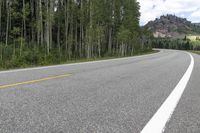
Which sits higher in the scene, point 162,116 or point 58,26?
point 58,26

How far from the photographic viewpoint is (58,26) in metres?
44.8

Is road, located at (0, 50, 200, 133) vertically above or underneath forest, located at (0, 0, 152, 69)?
underneath

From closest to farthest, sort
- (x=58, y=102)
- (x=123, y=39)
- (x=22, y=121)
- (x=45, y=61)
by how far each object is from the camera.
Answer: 1. (x=22, y=121)
2. (x=58, y=102)
3. (x=45, y=61)
4. (x=123, y=39)

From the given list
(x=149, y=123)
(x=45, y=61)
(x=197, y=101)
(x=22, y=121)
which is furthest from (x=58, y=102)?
(x=45, y=61)

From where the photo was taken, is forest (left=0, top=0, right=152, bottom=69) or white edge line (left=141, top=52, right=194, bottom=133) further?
forest (left=0, top=0, right=152, bottom=69)

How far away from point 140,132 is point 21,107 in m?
2.19

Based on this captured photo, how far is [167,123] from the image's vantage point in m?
4.13

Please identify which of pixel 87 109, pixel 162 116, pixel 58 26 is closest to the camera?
pixel 162 116

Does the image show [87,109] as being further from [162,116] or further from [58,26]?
[58,26]

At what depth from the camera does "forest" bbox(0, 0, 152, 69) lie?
81.4ft

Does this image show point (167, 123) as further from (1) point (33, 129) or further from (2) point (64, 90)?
(2) point (64, 90)

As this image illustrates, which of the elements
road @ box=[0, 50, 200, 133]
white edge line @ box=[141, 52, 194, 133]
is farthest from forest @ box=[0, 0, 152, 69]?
white edge line @ box=[141, 52, 194, 133]

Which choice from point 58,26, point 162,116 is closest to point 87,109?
point 162,116

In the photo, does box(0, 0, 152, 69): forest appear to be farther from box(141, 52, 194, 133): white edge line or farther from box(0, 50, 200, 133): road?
box(141, 52, 194, 133): white edge line
